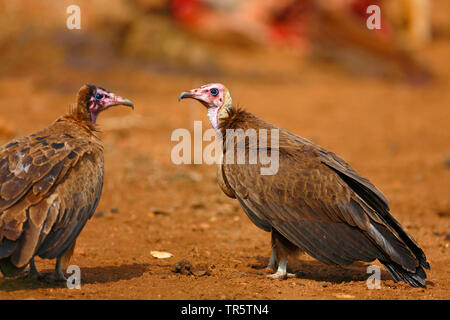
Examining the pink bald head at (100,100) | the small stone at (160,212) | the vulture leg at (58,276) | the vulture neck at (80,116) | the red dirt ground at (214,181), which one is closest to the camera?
the vulture leg at (58,276)

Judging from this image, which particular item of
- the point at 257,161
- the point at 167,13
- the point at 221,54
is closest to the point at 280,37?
the point at 221,54

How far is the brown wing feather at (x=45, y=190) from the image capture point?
4.54 m

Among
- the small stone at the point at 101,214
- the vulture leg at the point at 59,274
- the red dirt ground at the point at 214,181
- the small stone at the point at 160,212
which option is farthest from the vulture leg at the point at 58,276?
the small stone at the point at 160,212

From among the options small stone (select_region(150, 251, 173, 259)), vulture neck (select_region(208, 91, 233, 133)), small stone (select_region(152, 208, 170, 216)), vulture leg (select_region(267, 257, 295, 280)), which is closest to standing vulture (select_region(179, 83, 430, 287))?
vulture leg (select_region(267, 257, 295, 280))

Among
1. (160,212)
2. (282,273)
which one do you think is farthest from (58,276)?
(160,212)

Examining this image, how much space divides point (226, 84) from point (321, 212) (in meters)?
10.6

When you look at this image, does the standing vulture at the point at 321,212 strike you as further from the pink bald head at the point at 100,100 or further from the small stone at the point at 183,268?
the pink bald head at the point at 100,100

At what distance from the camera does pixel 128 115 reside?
12.4m

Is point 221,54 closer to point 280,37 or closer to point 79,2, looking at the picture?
point 280,37

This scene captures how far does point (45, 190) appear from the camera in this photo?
4766 millimetres

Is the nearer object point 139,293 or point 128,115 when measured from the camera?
point 139,293

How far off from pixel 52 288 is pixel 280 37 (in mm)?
15433

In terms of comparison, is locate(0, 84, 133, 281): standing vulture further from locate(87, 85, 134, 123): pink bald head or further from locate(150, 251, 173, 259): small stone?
locate(150, 251, 173, 259): small stone

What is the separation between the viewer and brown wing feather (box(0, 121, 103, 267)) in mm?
4538
